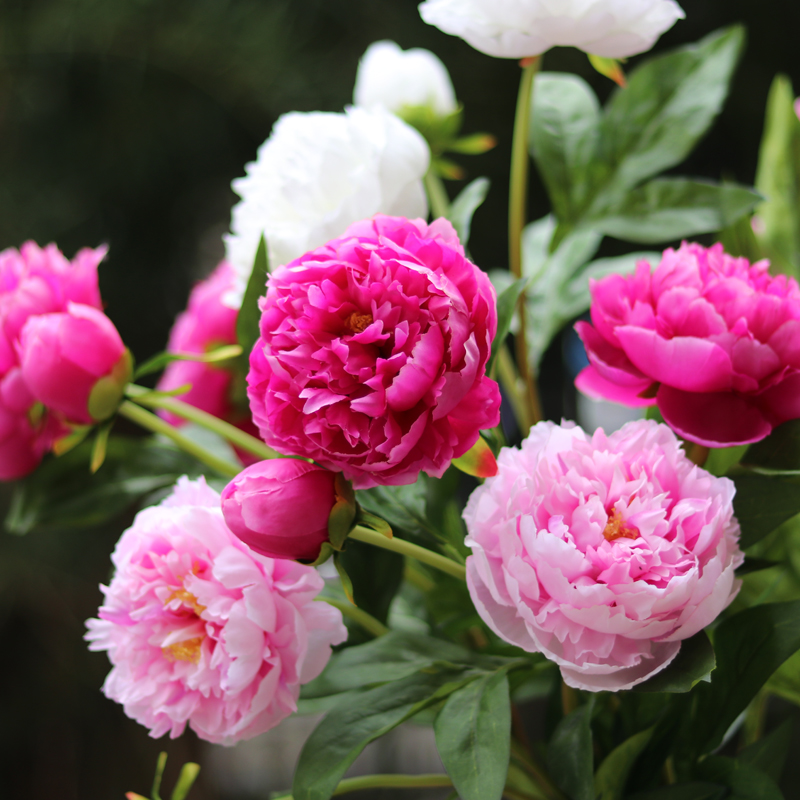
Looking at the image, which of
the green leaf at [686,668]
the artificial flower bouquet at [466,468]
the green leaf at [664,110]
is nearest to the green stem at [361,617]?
the artificial flower bouquet at [466,468]

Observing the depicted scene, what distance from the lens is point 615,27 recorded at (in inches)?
10.4

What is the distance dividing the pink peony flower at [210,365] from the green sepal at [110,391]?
99 mm

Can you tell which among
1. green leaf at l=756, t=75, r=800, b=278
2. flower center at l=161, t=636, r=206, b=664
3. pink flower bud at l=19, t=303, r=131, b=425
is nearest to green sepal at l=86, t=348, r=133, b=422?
pink flower bud at l=19, t=303, r=131, b=425

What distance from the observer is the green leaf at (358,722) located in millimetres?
239

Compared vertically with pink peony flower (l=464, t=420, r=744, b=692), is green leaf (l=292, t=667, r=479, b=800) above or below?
below

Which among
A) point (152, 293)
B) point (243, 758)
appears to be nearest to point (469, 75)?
point (152, 293)

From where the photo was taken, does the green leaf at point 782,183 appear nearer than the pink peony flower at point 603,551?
No

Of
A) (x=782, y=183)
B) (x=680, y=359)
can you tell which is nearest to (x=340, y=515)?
(x=680, y=359)

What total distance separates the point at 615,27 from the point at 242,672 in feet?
0.83

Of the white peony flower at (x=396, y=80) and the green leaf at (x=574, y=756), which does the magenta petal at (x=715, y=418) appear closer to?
the green leaf at (x=574, y=756)

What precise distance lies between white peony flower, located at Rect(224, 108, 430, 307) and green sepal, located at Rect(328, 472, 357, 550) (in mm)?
106

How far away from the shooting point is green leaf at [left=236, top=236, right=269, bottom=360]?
286 millimetres

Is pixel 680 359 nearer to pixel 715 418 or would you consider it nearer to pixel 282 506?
pixel 715 418

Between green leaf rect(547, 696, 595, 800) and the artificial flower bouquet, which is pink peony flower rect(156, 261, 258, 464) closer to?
the artificial flower bouquet
